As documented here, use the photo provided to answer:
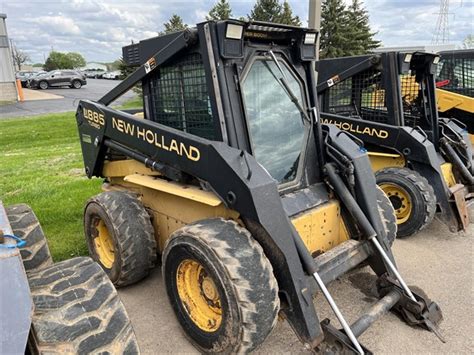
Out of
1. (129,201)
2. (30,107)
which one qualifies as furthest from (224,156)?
(30,107)

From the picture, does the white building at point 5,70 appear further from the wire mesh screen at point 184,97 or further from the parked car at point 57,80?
the wire mesh screen at point 184,97

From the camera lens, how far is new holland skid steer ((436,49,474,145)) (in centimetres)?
704

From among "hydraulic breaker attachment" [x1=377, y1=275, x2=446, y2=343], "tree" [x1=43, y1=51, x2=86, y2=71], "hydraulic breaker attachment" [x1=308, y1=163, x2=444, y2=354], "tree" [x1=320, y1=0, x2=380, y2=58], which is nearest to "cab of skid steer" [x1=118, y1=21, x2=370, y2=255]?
"hydraulic breaker attachment" [x1=308, y1=163, x2=444, y2=354]

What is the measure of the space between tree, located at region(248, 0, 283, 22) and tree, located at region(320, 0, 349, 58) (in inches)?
181

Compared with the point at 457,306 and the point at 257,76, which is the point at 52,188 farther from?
the point at 457,306

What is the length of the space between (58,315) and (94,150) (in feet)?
8.87

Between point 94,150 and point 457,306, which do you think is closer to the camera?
point 457,306

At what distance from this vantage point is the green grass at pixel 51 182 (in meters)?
4.74

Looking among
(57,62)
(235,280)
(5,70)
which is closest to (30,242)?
(235,280)

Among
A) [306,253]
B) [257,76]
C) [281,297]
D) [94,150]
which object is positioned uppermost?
[257,76]

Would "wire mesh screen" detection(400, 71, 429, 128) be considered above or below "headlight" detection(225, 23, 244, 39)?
below

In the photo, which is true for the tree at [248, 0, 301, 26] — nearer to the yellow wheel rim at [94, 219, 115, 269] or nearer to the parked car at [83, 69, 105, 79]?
the yellow wheel rim at [94, 219, 115, 269]

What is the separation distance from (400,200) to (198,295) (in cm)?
300

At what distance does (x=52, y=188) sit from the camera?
637 centimetres
